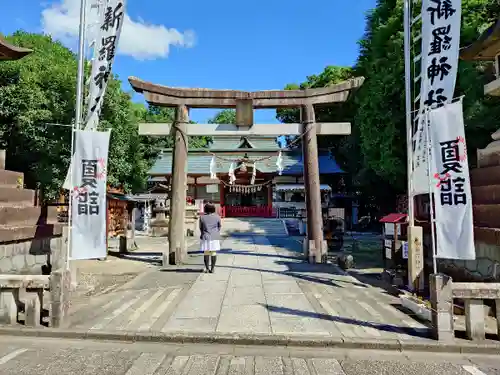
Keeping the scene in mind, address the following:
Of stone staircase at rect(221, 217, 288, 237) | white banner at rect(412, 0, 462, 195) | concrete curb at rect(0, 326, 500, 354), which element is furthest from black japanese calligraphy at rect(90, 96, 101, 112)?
stone staircase at rect(221, 217, 288, 237)

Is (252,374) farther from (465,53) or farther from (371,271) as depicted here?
(465,53)

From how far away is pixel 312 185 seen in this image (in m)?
11.5

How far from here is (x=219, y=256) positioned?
12570 millimetres

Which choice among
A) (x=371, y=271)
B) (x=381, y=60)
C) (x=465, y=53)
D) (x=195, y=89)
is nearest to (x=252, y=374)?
(x=371, y=271)

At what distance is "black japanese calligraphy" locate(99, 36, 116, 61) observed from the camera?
26.1 ft

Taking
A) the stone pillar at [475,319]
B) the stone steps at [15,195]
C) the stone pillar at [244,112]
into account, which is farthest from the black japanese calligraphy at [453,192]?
the stone steps at [15,195]

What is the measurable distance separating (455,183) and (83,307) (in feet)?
22.0

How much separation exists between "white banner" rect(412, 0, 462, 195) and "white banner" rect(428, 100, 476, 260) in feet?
3.59

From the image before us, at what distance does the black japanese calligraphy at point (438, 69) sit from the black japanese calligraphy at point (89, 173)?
6.55 m

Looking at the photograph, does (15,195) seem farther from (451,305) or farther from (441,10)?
(441,10)

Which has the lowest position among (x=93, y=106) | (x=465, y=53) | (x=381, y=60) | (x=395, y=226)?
(x=395, y=226)

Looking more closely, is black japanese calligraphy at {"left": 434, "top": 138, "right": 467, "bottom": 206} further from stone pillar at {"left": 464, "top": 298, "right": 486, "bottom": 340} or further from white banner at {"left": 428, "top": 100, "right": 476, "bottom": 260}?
stone pillar at {"left": 464, "top": 298, "right": 486, "bottom": 340}

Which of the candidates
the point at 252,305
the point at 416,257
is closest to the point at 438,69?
the point at 416,257

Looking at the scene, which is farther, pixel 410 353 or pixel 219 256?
pixel 219 256
